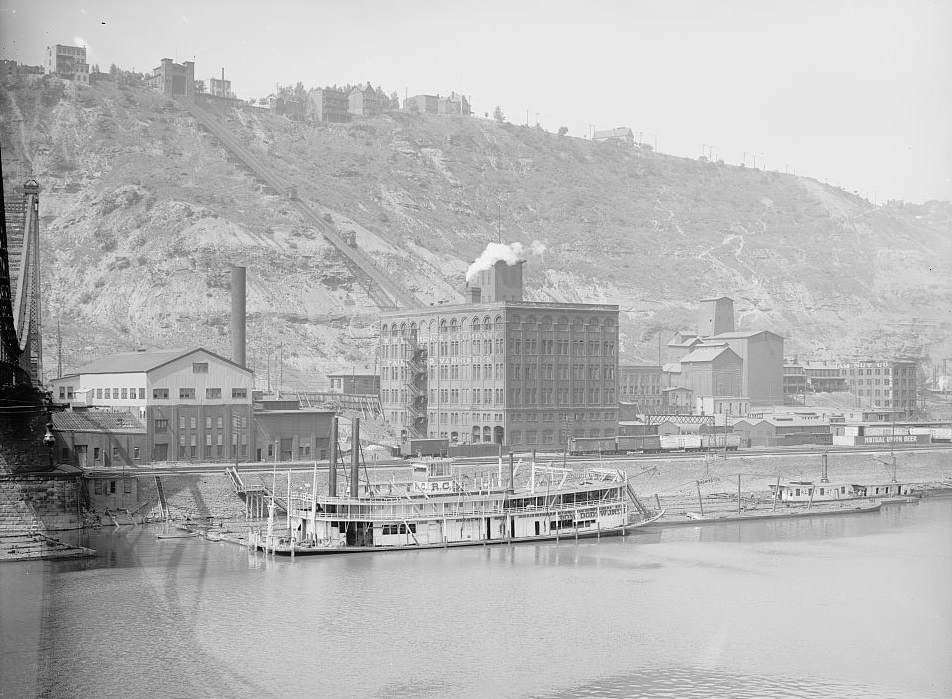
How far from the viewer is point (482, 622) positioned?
162 ft

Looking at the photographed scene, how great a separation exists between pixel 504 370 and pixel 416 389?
36.1ft

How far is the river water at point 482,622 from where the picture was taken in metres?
41.7

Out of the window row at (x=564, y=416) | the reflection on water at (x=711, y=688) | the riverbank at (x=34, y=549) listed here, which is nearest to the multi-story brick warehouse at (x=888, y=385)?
the window row at (x=564, y=416)

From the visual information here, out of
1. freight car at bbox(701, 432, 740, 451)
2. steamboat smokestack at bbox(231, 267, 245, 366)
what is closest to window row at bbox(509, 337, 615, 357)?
freight car at bbox(701, 432, 740, 451)

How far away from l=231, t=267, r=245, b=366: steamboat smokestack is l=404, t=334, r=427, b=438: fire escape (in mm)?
15988

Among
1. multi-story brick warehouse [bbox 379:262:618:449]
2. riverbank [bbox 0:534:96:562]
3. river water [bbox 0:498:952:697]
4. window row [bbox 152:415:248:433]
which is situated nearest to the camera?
river water [bbox 0:498:952:697]

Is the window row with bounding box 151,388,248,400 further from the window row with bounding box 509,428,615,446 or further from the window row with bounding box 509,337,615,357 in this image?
the window row with bounding box 509,337,615,357

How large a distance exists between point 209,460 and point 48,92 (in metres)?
128

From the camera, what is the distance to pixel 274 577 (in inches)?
2270

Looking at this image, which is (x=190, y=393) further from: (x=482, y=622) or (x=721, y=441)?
(x=721, y=441)

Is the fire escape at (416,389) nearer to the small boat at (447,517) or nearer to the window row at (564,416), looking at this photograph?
the window row at (564,416)

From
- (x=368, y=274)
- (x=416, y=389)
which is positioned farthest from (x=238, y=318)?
(x=368, y=274)

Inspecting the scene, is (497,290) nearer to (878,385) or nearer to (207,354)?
(207,354)

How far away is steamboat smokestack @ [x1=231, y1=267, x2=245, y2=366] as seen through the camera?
108188mm
